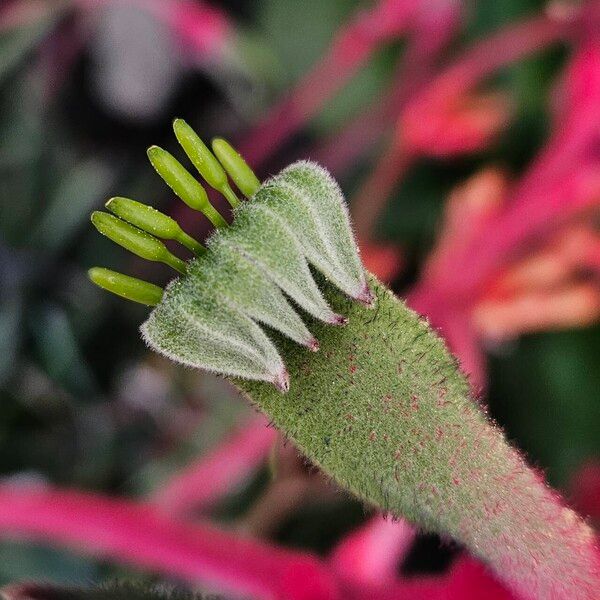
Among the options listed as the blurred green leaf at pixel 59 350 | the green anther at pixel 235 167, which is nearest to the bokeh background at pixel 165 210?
the blurred green leaf at pixel 59 350

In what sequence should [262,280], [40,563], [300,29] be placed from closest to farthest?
[262,280], [40,563], [300,29]

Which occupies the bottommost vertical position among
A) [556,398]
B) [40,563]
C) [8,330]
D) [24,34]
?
[556,398]

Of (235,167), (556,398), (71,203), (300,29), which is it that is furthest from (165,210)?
(235,167)

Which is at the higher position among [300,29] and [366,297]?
[300,29]

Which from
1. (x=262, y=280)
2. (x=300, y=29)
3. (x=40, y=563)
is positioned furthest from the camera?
(x=300, y=29)

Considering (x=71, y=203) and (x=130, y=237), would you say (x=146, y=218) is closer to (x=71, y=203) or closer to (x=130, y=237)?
(x=130, y=237)

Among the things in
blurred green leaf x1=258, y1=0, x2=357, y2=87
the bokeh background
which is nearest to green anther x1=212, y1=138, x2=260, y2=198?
the bokeh background

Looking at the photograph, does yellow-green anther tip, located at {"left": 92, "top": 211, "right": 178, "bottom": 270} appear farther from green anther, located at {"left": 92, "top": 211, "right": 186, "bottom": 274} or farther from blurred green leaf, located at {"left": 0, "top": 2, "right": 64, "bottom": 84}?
blurred green leaf, located at {"left": 0, "top": 2, "right": 64, "bottom": 84}
